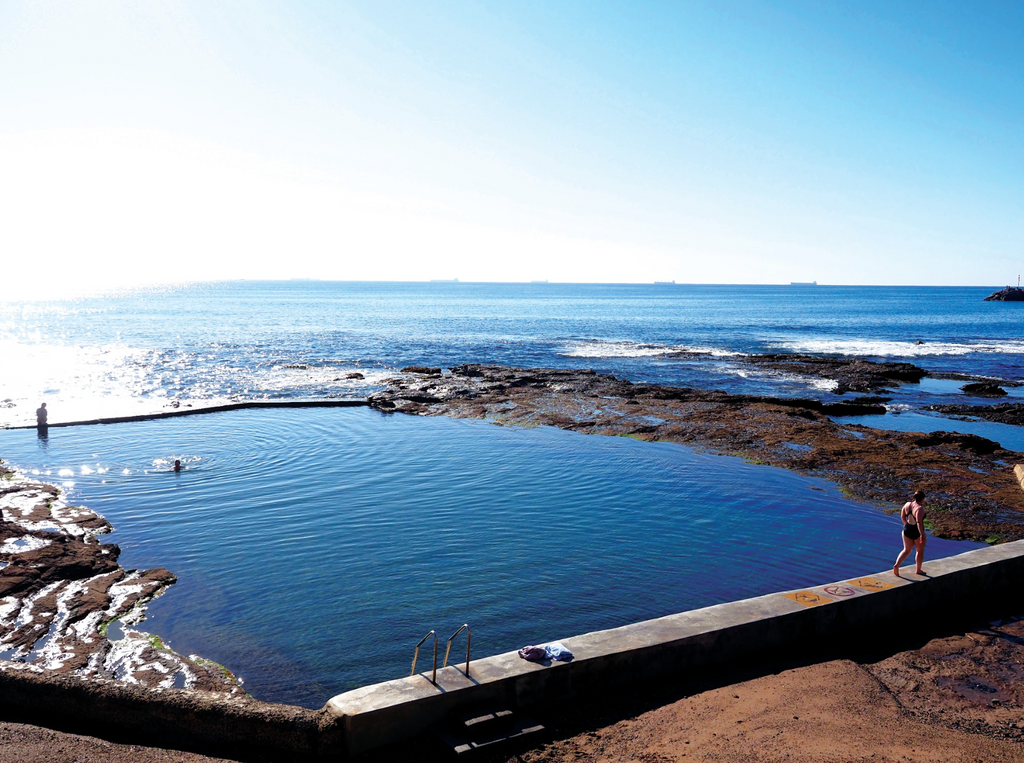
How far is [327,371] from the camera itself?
1855 inches

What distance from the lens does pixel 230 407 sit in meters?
31.4

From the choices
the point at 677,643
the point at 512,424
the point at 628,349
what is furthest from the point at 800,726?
the point at 628,349

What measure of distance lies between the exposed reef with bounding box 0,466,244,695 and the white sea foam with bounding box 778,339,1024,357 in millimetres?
57426

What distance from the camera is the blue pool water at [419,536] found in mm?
11680

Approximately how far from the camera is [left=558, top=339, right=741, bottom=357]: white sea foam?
57.8 meters

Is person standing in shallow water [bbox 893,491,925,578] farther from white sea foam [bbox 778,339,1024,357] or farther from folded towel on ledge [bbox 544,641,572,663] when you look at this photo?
white sea foam [bbox 778,339,1024,357]

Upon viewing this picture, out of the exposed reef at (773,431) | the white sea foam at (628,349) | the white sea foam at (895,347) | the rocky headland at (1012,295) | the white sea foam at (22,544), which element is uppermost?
the rocky headland at (1012,295)

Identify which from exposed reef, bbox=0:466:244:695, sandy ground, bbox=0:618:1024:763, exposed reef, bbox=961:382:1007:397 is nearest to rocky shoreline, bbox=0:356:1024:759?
exposed reef, bbox=0:466:244:695

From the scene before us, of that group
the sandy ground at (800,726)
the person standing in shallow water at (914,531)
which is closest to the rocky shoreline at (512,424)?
the sandy ground at (800,726)

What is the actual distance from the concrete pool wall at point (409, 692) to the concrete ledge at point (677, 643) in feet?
0.05

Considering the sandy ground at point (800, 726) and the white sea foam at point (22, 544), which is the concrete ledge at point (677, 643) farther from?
the white sea foam at point (22, 544)

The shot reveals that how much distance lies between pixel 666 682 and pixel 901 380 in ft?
134

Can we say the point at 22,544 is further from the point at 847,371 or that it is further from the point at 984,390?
the point at 847,371

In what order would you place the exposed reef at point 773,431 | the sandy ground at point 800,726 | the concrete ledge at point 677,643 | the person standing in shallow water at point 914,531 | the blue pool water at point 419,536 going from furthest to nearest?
the exposed reef at point 773,431
the person standing in shallow water at point 914,531
the blue pool water at point 419,536
the concrete ledge at point 677,643
the sandy ground at point 800,726
